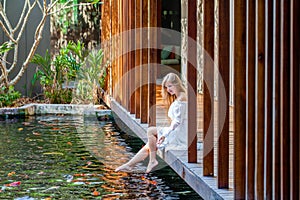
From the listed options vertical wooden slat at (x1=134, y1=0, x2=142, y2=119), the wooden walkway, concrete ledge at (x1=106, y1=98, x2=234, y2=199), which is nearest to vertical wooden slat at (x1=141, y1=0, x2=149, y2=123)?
the wooden walkway

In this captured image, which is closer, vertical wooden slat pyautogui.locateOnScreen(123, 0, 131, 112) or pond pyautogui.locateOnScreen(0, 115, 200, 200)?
pond pyautogui.locateOnScreen(0, 115, 200, 200)

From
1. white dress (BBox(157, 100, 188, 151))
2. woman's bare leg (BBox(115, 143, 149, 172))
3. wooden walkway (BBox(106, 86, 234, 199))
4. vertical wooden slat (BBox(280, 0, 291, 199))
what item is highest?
vertical wooden slat (BBox(280, 0, 291, 199))

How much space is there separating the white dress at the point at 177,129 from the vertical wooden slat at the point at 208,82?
1.23m

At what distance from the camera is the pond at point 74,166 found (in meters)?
5.77

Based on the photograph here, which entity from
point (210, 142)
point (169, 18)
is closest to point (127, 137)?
point (210, 142)

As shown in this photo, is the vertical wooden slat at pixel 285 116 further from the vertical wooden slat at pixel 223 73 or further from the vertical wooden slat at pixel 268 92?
the vertical wooden slat at pixel 223 73

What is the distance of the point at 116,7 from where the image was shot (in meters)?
11.0

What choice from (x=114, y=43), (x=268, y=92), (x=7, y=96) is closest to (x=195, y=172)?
(x=268, y=92)

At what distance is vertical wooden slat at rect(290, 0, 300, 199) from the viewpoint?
117 inches

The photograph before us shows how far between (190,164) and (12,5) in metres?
8.42

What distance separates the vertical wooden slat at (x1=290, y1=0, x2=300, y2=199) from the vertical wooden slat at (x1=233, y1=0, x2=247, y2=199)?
68cm

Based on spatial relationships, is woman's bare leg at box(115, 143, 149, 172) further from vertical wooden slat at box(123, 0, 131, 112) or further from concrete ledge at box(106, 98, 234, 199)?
vertical wooden slat at box(123, 0, 131, 112)

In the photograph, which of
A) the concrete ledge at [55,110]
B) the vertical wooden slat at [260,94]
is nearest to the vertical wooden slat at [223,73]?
the vertical wooden slat at [260,94]

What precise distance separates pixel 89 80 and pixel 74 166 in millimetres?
4929
